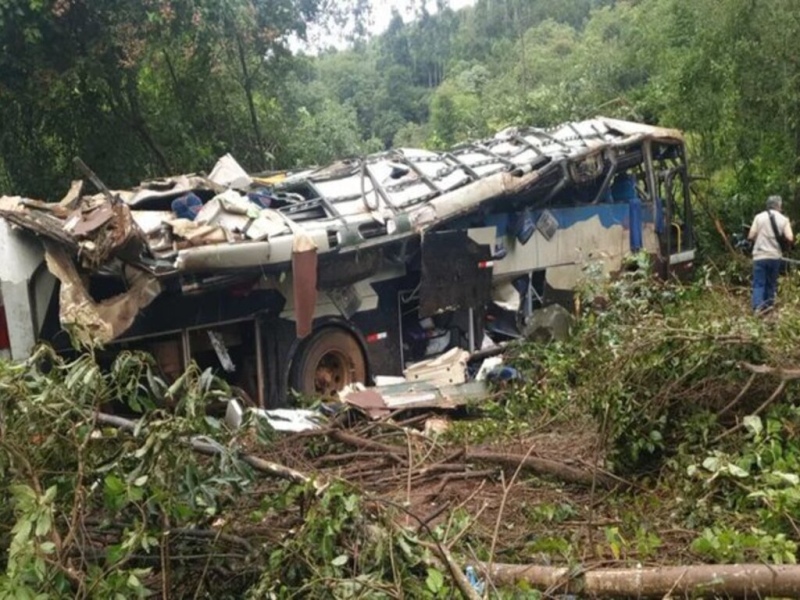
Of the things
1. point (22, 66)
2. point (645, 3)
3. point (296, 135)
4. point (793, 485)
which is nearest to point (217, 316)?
point (793, 485)

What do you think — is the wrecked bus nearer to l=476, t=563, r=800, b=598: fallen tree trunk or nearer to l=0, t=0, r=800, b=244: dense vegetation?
l=0, t=0, r=800, b=244: dense vegetation

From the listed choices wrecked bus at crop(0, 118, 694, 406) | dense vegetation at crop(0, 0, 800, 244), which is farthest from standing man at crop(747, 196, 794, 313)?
dense vegetation at crop(0, 0, 800, 244)

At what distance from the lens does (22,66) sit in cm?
1183

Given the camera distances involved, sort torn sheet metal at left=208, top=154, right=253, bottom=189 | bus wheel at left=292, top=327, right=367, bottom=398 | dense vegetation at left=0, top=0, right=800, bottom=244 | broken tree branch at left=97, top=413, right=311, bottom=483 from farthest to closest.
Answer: dense vegetation at left=0, top=0, right=800, bottom=244 → torn sheet metal at left=208, top=154, right=253, bottom=189 → bus wheel at left=292, top=327, right=367, bottom=398 → broken tree branch at left=97, top=413, right=311, bottom=483

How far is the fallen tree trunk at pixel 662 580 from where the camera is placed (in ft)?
10.6

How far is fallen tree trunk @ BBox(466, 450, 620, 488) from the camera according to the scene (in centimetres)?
503

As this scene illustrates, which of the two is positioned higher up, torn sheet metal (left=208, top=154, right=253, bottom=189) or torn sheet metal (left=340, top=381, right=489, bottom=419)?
torn sheet metal (left=208, top=154, right=253, bottom=189)

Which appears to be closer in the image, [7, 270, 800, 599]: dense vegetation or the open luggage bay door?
[7, 270, 800, 599]: dense vegetation

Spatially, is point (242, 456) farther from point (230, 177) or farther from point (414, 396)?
point (230, 177)

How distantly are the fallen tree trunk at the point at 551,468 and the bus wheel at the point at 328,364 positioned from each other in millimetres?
2972

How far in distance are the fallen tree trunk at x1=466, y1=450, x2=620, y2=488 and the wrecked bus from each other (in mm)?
2753

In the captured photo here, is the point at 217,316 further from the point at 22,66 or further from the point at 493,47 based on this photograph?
the point at 493,47

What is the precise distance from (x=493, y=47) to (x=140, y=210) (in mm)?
47876

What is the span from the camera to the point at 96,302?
667 centimetres
